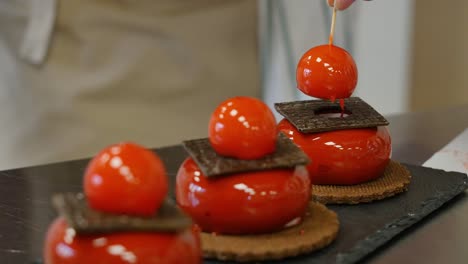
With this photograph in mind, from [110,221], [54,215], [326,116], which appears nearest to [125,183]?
[110,221]

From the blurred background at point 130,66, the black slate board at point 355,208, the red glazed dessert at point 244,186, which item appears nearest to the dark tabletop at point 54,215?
the black slate board at point 355,208

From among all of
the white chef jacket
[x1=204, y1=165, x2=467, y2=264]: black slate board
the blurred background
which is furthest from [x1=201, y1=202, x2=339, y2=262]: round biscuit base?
the white chef jacket

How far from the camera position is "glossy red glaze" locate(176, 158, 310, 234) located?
2.30ft

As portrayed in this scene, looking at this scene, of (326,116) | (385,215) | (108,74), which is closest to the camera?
(385,215)

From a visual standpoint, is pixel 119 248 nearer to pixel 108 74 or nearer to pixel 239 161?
pixel 239 161

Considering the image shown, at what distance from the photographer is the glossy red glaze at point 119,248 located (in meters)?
0.55

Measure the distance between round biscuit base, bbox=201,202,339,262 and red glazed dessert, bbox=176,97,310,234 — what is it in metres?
0.01

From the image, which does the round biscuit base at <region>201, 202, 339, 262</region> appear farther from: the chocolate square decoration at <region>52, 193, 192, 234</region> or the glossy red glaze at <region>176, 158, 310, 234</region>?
the chocolate square decoration at <region>52, 193, 192, 234</region>

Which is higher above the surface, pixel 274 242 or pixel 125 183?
pixel 125 183

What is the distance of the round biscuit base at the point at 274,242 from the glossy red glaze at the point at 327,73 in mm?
188

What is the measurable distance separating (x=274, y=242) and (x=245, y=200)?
48 mm

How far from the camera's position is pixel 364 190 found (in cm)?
87

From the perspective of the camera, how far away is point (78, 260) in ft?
1.83

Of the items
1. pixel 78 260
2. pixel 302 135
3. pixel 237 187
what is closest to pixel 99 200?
pixel 78 260
